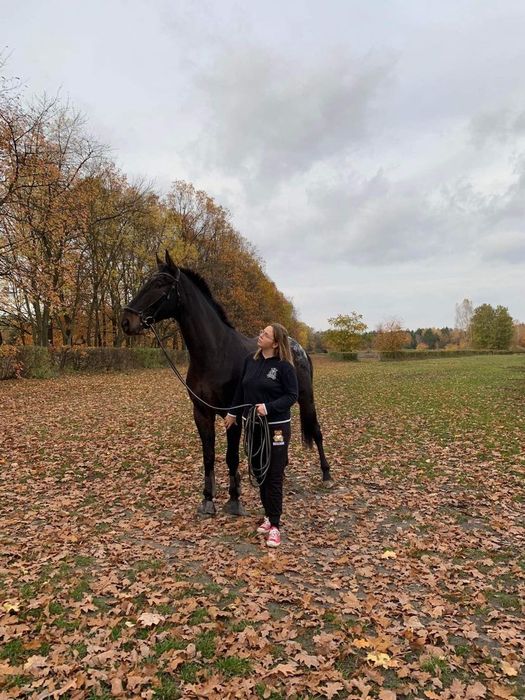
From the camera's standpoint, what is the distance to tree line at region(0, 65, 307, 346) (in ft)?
→ 49.0

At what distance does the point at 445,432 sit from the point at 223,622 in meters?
9.09

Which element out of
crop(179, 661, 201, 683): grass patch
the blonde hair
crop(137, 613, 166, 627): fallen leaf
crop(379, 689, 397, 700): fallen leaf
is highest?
the blonde hair

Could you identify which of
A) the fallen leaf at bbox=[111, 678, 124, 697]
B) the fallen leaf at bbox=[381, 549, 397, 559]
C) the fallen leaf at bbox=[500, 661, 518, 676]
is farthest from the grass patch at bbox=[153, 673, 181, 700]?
the fallen leaf at bbox=[381, 549, 397, 559]

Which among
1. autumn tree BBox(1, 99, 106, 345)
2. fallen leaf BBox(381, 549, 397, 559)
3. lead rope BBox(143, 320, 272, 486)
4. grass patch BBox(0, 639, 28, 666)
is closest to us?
grass patch BBox(0, 639, 28, 666)

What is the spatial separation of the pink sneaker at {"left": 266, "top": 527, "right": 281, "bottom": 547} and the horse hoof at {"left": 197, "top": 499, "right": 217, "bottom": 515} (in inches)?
41.7

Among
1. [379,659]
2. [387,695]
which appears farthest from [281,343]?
[387,695]

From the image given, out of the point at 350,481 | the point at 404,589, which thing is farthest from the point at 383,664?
the point at 350,481

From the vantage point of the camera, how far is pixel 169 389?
21.2m

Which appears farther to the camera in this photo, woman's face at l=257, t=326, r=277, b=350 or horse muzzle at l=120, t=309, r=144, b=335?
horse muzzle at l=120, t=309, r=144, b=335

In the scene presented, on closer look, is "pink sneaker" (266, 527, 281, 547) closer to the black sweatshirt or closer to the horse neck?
the black sweatshirt

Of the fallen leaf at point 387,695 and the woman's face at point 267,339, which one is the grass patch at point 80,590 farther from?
the woman's face at point 267,339

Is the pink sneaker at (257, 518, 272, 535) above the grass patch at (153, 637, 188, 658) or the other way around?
above

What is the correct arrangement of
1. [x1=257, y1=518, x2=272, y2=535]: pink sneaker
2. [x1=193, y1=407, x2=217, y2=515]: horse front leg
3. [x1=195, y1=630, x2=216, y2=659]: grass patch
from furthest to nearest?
[x1=193, y1=407, x2=217, y2=515]: horse front leg
[x1=257, y1=518, x2=272, y2=535]: pink sneaker
[x1=195, y1=630, x2=216, y2=659]: grass patch

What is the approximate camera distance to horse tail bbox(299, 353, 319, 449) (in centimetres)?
691
